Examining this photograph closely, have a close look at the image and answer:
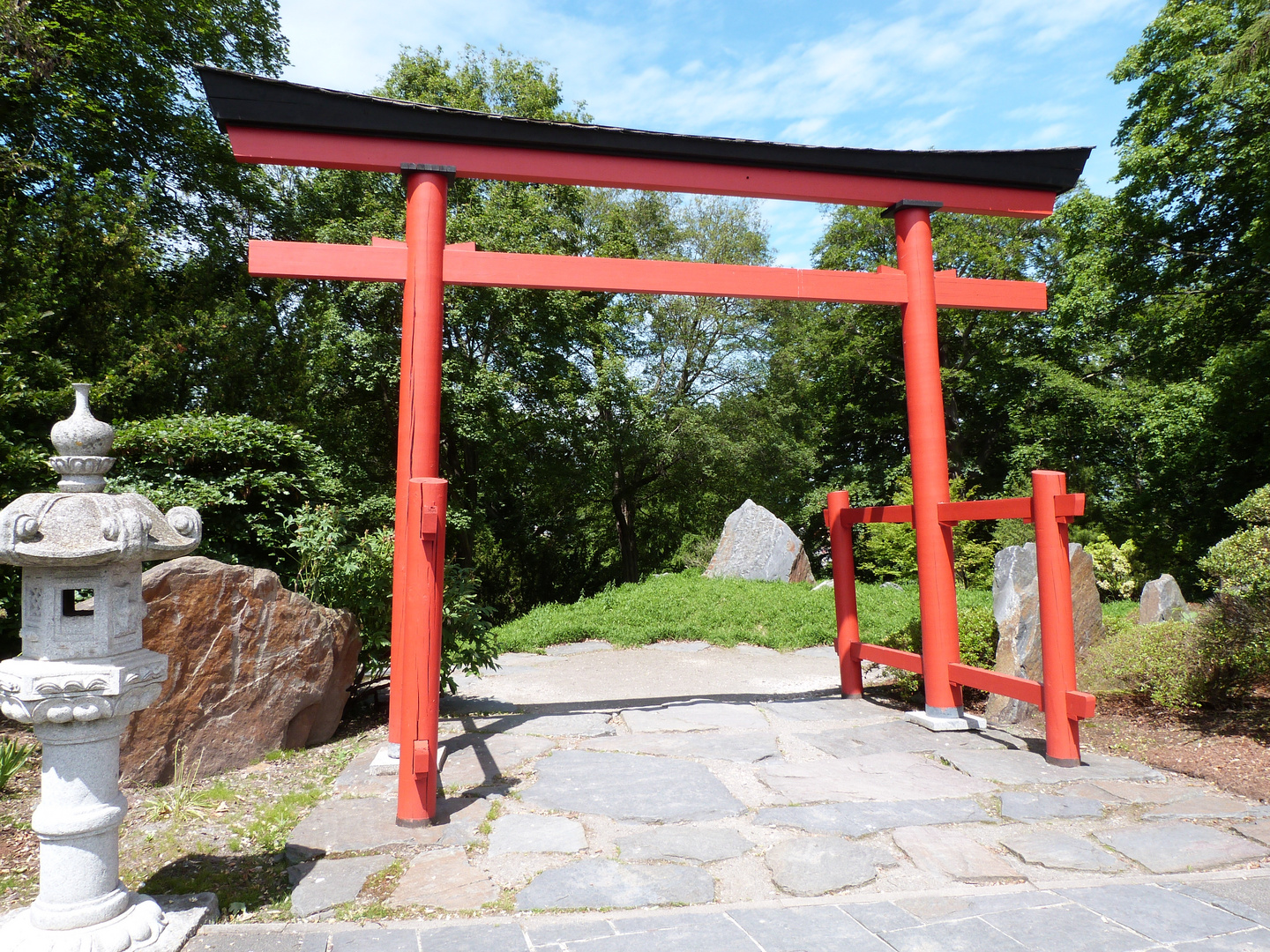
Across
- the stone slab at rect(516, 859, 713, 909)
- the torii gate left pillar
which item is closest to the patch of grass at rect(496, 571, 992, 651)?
the torii gate left pillar

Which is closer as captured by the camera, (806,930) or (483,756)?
(806,930)

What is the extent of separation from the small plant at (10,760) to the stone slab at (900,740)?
14.7ft

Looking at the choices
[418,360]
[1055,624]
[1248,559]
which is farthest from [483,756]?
[1248,559]

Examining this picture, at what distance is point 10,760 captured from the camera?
389cm

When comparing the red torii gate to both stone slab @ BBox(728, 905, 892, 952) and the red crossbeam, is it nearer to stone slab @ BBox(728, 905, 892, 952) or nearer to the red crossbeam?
the red crossbeam

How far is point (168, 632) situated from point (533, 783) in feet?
7.09

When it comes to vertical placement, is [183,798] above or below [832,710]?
above

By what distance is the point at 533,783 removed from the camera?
408cm

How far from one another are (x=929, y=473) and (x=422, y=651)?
144 inches

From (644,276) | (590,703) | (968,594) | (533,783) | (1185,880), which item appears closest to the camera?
(1185,880)

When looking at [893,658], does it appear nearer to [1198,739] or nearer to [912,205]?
[1198,739]

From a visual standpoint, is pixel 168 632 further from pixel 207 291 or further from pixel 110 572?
pixel 207 291

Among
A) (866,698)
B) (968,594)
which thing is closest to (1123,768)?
(866,698)

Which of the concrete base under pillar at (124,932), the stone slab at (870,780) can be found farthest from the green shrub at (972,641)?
the concrete base under pillar at (124,932)
